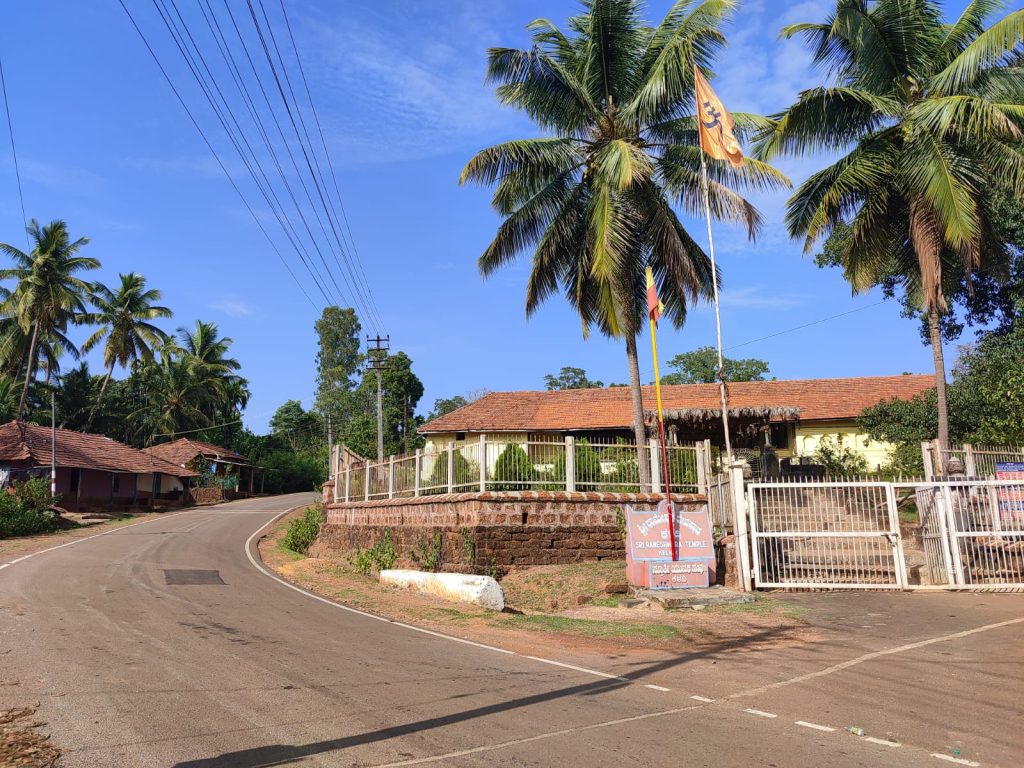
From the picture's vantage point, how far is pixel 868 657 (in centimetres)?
818

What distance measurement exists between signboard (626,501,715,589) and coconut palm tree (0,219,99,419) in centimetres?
3848

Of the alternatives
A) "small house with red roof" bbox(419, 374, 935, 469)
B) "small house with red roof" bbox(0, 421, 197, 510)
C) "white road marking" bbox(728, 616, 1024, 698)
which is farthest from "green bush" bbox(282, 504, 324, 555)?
"white road marking" bbox(728, 616, 1024, 698)

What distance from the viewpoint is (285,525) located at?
3216cm

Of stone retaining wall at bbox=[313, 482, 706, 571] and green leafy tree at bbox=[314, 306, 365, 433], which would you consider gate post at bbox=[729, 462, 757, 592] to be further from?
green leafy tree at bbox=[314, 306, 365, 433]

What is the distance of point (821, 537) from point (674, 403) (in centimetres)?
1985

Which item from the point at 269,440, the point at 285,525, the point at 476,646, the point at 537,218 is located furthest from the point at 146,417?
the point at 476,646

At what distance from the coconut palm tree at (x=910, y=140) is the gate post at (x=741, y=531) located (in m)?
6.54

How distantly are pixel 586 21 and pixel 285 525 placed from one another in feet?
76.2

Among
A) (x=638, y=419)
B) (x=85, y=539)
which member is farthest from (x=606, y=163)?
(x=85, y=539)

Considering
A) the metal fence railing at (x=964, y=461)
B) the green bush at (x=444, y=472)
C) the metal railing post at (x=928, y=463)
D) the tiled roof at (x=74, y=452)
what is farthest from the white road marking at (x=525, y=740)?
the tiled roof at (x=74, y=452)

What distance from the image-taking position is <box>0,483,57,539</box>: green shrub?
25.8 meters

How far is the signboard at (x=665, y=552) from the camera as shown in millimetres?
12656

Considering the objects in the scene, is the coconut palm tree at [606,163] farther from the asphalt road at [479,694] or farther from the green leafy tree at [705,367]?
the green leafy tree at [705,367]

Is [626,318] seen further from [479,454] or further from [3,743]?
[3,743]
